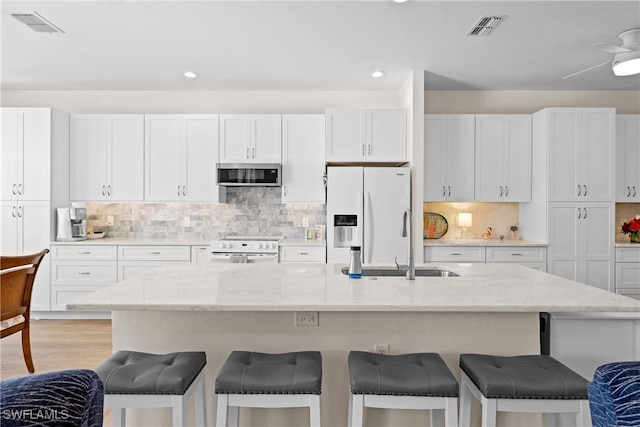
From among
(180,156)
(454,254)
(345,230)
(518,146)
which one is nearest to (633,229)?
(518,146)

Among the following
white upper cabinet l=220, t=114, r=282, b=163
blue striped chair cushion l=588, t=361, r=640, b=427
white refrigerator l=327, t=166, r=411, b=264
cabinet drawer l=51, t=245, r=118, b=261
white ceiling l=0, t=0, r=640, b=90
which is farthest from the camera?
white upper cabinet l=220, t=114, r=282, b=163

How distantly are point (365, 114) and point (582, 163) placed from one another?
2392 mm

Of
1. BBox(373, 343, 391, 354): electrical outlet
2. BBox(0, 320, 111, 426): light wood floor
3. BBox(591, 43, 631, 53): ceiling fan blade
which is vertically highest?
BBox(591, 43, 631, 53): ceiling fan blade

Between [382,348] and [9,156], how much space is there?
15.4ft

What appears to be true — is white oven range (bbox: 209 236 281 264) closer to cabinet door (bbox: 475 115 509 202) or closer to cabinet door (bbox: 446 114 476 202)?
cabinet door (bbox: 446 114 476 202)

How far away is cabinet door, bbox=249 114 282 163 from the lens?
4.85 meters

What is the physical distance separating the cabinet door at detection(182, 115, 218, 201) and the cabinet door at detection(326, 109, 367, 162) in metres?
1.34

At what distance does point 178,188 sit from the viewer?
491cm

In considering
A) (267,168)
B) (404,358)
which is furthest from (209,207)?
(404,358)

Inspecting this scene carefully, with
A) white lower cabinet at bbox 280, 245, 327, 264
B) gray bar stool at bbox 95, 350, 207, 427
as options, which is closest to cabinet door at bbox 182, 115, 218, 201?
white lower cabinet at bbox 280, 245, 327, 264

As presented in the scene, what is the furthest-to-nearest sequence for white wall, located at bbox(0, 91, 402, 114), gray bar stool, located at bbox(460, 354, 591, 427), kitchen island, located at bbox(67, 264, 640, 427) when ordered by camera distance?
white wall, located at bbox(0, 91, 402, 114)
kitchen island, located at bbox(67, 264, 640, 427)
gray bar stool, located at bbox(460, 354, 591, 427)

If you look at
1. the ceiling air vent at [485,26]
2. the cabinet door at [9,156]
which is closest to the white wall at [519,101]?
the ceiling air vent at [485,26]

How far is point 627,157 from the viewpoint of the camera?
15.6 feet

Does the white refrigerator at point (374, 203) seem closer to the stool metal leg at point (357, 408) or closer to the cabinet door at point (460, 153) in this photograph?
the cabinet door at point (460, 153)
